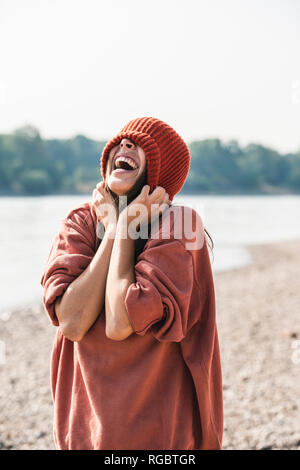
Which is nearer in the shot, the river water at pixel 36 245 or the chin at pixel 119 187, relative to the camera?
the chin at pixel 119 187

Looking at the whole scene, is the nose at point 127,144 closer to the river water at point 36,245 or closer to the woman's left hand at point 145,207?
the woman's left hand at point 145,207

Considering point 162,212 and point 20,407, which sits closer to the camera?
point 162,212

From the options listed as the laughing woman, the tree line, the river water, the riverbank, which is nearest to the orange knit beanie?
the laughing woman

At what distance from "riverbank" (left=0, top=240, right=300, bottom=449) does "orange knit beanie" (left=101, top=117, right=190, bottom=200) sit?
3.28 meters

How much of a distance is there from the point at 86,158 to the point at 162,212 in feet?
203

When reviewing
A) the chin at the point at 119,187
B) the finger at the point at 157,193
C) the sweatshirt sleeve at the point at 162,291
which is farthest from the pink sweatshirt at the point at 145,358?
the chin at the point at 119,187

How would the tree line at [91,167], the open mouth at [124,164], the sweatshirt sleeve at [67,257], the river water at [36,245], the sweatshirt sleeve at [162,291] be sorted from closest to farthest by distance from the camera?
the sweatshirt sleeve at [162,291]
the sweatshirt sleeve at [67,257]
the open mouth at [124,164]
the river water at [36,245]
the tree line at [91,167]

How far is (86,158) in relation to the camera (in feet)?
204

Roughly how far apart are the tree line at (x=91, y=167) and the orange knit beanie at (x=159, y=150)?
3772 centimetres

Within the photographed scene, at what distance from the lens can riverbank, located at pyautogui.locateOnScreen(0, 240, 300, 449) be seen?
4.49m

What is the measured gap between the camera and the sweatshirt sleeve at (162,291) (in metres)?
1.65

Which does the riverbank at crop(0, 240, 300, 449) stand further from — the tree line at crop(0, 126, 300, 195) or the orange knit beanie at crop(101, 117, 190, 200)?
the tree line at crop(0, 126, 300, 195)

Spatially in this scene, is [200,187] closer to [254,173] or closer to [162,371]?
[254,173]
